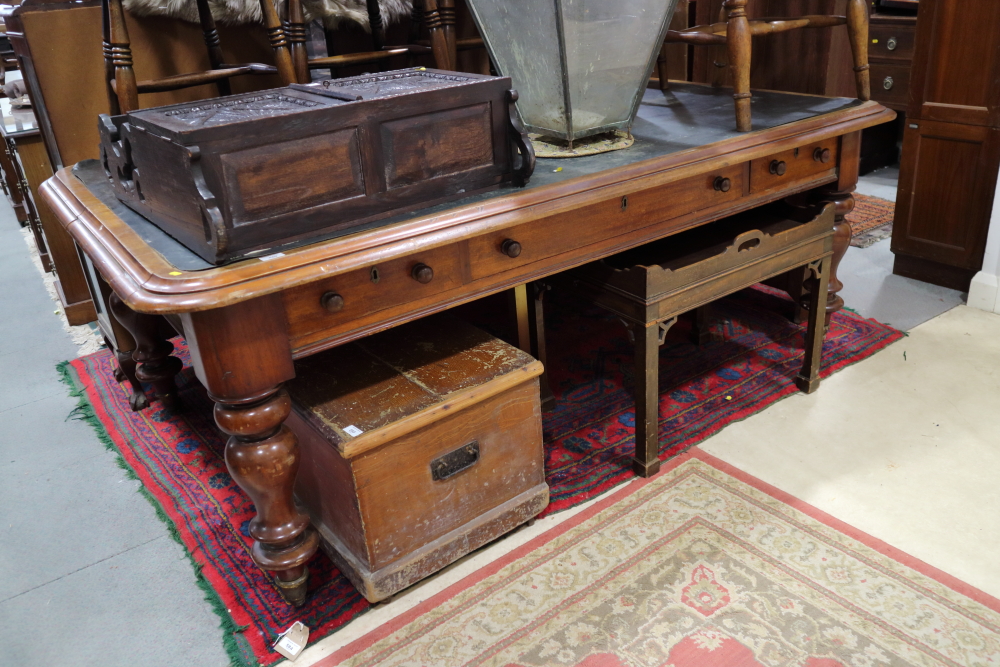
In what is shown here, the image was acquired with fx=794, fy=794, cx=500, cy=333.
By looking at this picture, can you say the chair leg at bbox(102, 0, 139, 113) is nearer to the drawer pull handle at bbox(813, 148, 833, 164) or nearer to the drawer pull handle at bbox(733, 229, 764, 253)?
the drawer pull handle at bbox(733, 229, 764, 253)

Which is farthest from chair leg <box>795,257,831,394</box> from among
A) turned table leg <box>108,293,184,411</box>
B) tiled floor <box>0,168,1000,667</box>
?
turned table leg <box>108,293,184,411</box>

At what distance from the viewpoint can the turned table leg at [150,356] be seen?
229 cm

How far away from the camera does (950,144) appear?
110 inches

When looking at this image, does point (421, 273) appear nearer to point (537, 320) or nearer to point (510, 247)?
point (510, 247)

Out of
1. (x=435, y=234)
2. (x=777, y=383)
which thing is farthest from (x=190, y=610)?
(x=777, y=383)

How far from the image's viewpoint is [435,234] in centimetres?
148

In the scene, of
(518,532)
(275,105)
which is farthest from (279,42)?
(518,532)

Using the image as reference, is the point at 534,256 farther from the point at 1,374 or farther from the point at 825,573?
the point at 1,374

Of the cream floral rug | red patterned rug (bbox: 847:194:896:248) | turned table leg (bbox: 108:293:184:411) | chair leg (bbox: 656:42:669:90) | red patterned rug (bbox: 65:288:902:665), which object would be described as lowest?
the cream floral rug

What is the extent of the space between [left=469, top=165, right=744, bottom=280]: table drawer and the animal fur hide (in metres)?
1.12

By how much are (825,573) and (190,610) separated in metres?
1.35

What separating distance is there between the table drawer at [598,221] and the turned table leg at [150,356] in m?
1.21

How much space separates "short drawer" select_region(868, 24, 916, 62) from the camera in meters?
4.02

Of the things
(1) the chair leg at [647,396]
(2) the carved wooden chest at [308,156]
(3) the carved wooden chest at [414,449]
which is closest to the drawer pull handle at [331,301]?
(2) the carved wooden chest at [308,156]
